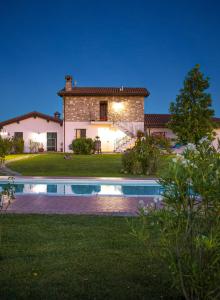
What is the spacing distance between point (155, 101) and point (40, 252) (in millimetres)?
48516

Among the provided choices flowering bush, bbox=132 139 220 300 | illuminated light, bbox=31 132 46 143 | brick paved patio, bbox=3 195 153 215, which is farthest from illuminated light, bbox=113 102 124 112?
flowering bush, bbox=132 139 220 300

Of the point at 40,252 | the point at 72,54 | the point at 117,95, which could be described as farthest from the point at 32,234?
the point at 72,54

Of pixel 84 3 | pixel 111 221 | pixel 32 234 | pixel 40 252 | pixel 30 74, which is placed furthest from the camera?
pixel 30 74

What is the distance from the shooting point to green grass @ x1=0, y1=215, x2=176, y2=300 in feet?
11.5

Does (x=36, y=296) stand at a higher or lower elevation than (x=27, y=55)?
lower

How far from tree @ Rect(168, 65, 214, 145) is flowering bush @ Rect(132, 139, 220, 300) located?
933 inches

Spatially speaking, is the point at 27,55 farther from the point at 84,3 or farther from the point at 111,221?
the point at 111,221

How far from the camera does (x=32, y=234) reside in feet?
17.8

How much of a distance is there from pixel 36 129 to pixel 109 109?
6332 mm

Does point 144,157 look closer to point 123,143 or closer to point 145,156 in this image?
point 145,156

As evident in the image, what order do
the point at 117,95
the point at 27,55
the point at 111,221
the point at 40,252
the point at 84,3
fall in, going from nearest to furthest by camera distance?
1. the point at 40,252
2. the point at 111,221
3. the point at 117,95
4. the point at 84,3
5. the point at 27,55

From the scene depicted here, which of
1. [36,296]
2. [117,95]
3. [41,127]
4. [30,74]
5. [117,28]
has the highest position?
[117,28]

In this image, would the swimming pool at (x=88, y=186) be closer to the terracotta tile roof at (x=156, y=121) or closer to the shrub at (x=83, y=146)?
the shrub at (x=83, y=146)

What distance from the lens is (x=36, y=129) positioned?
102ft
